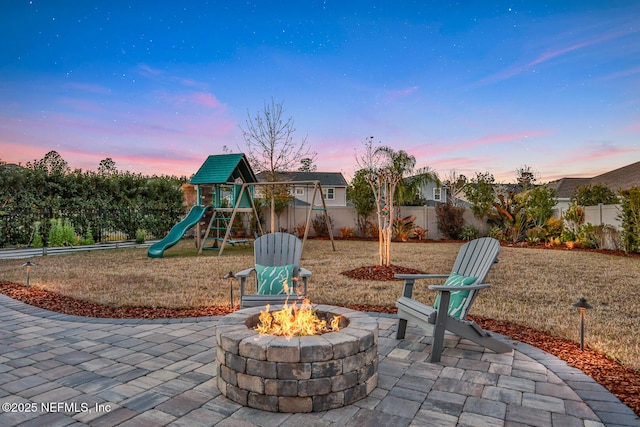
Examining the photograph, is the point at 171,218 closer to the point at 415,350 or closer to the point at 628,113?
the point at 415,350

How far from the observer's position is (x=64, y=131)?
429 inches

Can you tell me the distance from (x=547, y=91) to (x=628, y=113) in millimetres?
2201

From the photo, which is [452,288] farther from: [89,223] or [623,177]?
[623,177]

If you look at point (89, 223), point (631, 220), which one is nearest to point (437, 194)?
point (631, 220)

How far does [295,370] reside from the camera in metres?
2.32

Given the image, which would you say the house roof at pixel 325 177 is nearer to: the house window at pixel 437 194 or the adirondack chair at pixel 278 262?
the house window at pixel 437 194

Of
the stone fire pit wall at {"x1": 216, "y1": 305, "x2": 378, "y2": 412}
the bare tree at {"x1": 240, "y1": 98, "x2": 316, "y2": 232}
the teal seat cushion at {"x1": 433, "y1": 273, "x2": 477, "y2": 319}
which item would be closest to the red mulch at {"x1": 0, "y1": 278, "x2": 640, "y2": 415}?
the teal seat cushion at {"x1": 433, "y1": 273, "x2": 477, "y2": 319}

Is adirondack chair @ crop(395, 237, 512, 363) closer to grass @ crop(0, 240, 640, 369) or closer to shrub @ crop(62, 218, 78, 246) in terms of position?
grass @ crop(0, 240, 640, 369)

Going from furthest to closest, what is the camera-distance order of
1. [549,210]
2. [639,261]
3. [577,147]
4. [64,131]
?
[549,210] < [577,147] < [64,131] < [639,261]

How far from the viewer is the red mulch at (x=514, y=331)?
280 cm

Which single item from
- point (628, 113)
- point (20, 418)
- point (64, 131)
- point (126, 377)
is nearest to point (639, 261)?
point (628, 113)

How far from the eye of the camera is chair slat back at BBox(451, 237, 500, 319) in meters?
3.52

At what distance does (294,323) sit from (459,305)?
1683 mm

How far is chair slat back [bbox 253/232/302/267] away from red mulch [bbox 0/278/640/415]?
817 millimetres
